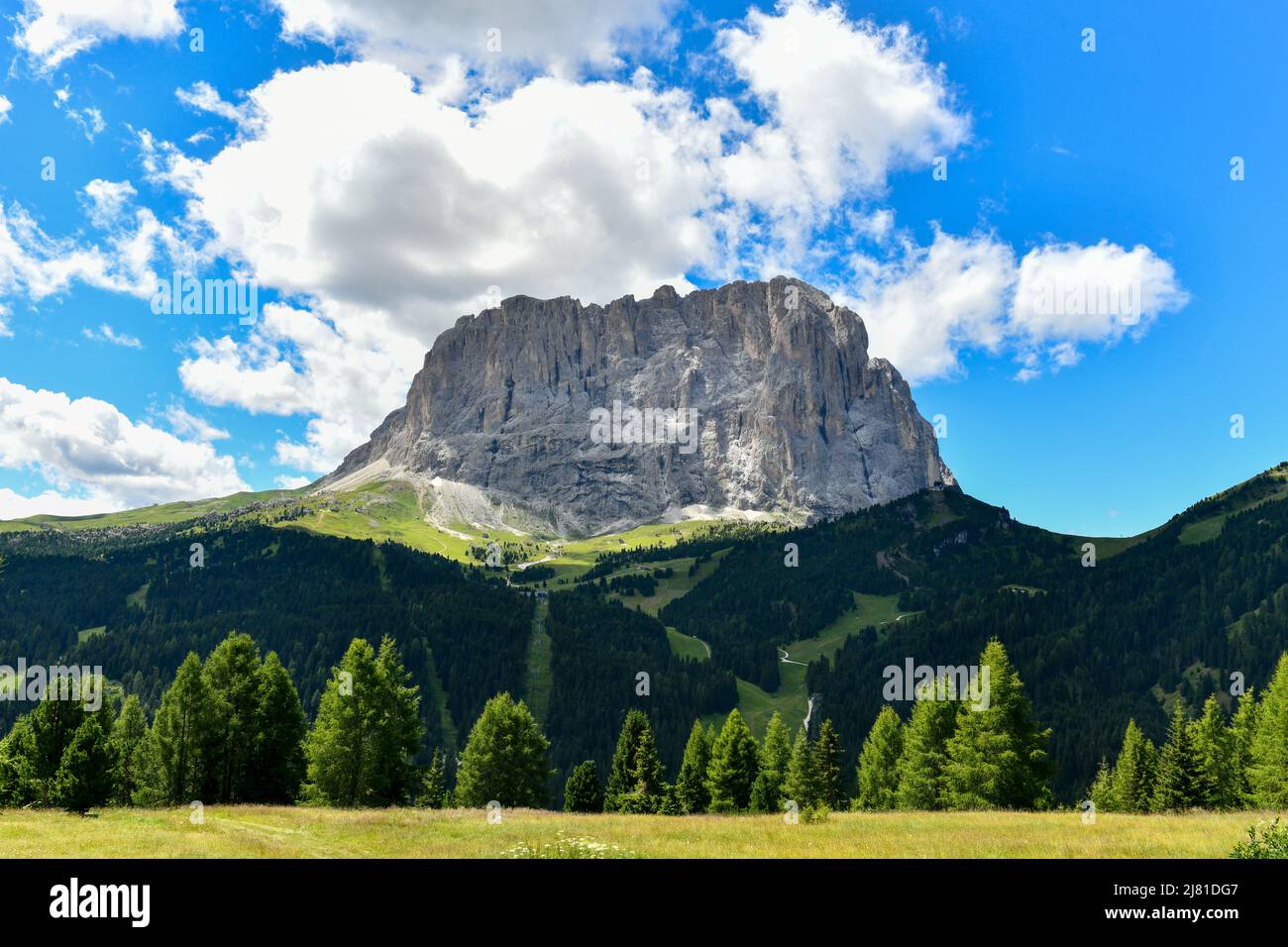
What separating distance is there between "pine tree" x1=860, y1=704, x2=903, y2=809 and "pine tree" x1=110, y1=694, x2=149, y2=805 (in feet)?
179

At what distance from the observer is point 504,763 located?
2382 inches

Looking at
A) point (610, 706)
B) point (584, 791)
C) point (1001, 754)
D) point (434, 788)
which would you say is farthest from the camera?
point (610, 706)

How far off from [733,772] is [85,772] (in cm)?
4941

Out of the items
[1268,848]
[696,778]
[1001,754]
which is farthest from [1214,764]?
[1268,848]

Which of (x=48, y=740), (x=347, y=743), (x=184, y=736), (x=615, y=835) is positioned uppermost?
(x=48, y=740)

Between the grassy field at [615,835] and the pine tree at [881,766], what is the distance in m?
35.4

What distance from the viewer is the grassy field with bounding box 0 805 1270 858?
830 inches

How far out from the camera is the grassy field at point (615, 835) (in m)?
21.1

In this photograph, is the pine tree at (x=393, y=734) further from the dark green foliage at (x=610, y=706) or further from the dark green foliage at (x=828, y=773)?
the dark green foliage at (x=610, y=706)

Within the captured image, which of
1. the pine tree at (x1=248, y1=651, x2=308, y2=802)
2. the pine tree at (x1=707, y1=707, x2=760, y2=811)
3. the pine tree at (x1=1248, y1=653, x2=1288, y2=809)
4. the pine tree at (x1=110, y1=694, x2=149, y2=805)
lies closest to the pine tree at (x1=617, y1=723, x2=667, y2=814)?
the pine tree at (x1=707, y1=707, x2=760, y2=811)

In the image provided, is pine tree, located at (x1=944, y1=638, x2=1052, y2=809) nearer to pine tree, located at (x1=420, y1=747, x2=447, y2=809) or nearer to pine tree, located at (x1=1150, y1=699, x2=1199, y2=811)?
pine tree, located at (x1=1150, y1=699, x2=1199, y2=811)

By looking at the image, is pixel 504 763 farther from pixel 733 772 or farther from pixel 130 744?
pixel 130 744
